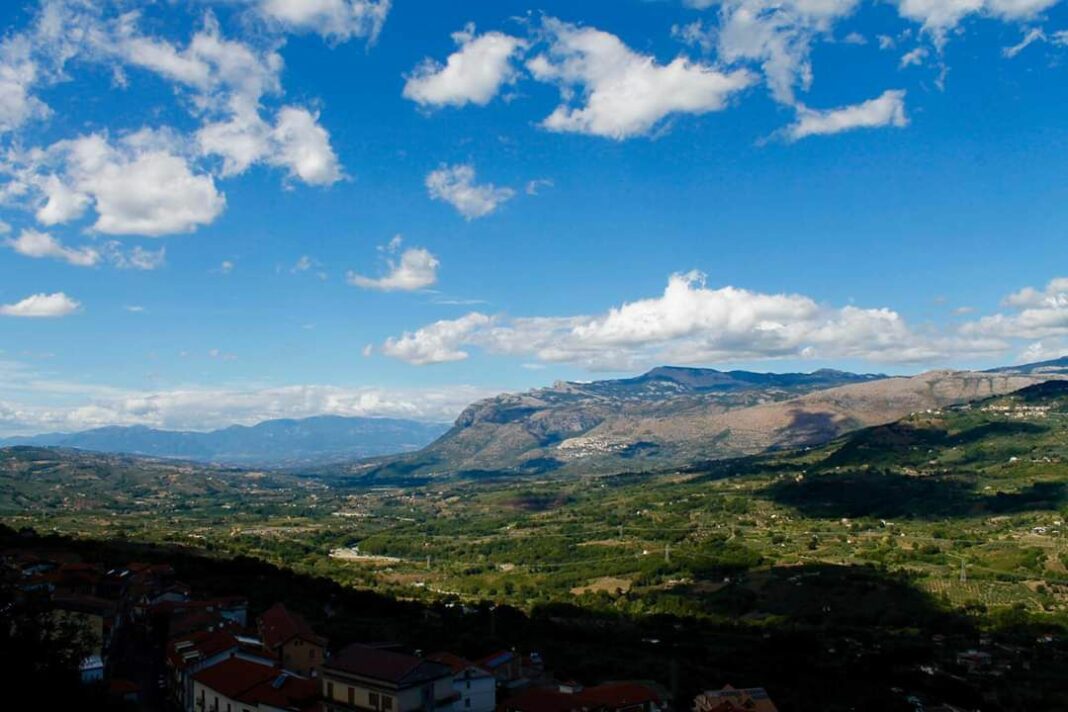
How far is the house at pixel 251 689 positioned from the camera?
123 ft

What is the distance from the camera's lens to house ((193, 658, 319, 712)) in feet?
123

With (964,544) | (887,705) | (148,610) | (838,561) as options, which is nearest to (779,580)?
(838,561)

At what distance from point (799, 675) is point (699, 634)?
18.8 metres

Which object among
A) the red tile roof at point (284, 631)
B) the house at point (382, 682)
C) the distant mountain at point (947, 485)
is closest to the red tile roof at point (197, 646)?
the red tile roof at point (284, 631)

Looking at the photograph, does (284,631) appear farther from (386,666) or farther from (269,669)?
(386,666)

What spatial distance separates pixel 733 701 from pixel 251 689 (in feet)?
79.5

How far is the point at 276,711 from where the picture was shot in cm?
3719

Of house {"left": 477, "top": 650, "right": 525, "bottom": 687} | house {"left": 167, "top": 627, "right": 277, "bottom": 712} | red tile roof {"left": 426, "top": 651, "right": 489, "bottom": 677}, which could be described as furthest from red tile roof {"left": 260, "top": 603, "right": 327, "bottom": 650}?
house {"left": 477, "top": 650, "right": 525, "bottom": 687}

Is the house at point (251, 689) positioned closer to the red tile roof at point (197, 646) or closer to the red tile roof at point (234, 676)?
the red tile roof at point (234, 676)

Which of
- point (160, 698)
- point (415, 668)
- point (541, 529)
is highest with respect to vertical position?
point (415, 668)

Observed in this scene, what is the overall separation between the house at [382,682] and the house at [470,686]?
4.74 ft

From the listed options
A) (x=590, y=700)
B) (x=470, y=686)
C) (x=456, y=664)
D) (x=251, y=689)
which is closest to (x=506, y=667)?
(x=456, y=664)

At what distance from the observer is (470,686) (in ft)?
130

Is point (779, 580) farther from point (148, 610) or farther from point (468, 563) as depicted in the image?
point (148, 610)
